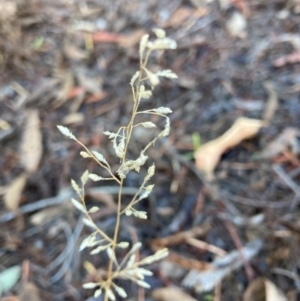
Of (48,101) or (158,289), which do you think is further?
(48,101)

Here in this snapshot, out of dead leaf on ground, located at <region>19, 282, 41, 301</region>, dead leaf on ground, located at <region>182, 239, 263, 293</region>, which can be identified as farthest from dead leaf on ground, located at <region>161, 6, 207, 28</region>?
dead leaf on ground, located at <region>19, 282, 41, 301</region>

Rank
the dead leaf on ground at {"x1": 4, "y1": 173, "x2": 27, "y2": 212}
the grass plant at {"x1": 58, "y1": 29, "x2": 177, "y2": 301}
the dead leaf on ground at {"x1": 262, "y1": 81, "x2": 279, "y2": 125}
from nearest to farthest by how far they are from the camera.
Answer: the grass plant at {"x1": 58, "y1": 29, "x2": 177, "y2": 301}
the dead leaf on ground at {"x1": 4, "y1": 173, "x2": 27, "y2": 212}
the dead leaf on ground at {"x1": 262, "y1": 81, "x2": 279, "y2": 125}

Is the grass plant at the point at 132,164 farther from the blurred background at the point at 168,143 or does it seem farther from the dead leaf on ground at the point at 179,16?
the dead leaf on ground at the point at 179,16

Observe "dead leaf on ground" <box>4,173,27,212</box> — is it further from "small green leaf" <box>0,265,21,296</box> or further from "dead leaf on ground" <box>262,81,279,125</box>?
"dead leaf on ground" <box>262,81,279,125</box>

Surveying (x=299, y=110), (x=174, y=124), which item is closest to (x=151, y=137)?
(x=174, y=124)

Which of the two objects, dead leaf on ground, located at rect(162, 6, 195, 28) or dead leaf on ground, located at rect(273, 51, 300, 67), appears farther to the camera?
dead leaf on ground, located at rect(162, 6, 195, 28)

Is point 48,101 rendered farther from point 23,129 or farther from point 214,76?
point 214,76
